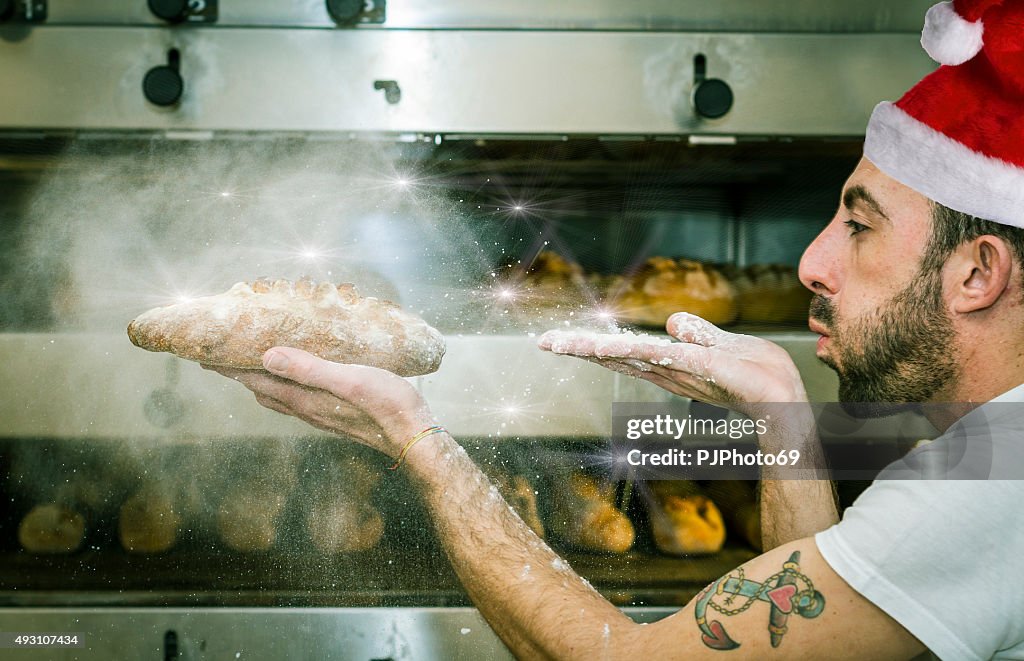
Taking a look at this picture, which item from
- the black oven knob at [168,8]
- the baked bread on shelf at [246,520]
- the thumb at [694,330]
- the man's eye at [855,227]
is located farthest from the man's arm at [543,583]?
the black oven knob at [168,8]

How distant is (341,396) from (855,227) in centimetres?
86

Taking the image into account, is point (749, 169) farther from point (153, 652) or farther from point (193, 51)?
point (153, 652)

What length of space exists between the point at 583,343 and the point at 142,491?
778 mm

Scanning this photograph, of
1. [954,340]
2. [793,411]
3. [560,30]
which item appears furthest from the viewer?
[560,30]

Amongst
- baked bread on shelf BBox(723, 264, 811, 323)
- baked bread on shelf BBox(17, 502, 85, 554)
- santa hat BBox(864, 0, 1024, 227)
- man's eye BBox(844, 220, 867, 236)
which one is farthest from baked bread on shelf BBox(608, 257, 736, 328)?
baked bread on shelf BBox(17, 502, 85, 554)

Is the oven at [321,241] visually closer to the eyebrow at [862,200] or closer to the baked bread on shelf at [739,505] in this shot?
the baked bread on shelf at [739,505]

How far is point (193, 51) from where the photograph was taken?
4.33ft

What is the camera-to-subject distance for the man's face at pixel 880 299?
1.10 meters

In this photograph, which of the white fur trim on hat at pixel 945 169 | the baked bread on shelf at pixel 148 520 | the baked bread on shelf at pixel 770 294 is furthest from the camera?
the baked bread on shelf at pixel 770 294

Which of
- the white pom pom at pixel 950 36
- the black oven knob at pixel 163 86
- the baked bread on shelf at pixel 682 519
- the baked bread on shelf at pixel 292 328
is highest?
the white pom pom at pixel 950 36

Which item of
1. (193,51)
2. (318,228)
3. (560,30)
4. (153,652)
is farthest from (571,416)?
(193,51)

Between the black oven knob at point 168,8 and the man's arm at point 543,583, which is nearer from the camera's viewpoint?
the man's arm at point 543,583

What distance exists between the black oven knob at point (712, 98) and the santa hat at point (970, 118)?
298mm

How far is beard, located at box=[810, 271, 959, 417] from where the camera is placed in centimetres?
109
